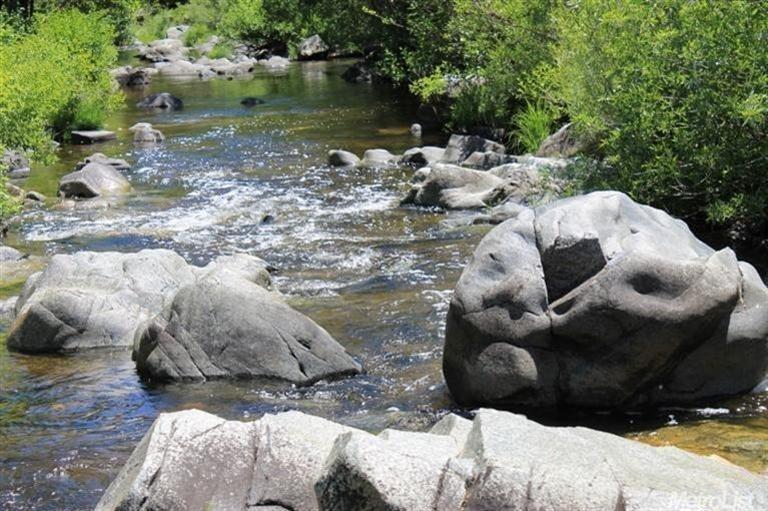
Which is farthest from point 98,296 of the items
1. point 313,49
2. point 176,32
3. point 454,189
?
point 176,32

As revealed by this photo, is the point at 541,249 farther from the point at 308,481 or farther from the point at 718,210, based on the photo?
the point at 718,210

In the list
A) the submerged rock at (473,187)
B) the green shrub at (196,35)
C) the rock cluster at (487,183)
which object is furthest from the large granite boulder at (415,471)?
the green shrub at (196,35)

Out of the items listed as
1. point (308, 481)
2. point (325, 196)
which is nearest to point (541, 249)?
point (308, 481)

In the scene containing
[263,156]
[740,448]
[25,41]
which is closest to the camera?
[740,448]

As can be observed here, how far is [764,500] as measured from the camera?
207 inches

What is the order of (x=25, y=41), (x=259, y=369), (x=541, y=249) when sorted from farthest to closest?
(x=25, y=41), (x=259, y=369), (x=541, y=249)

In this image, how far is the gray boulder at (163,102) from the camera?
3284 cm

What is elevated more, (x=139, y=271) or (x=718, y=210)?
(x=718, y=210)

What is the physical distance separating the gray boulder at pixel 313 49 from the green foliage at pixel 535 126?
93.0 ft

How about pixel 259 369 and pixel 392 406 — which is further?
pixel 259 369

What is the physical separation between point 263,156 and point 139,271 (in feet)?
37.3

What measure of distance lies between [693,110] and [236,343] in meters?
5.95

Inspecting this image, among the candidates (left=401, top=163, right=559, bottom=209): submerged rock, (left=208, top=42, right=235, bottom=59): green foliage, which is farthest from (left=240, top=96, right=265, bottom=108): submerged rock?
(left=208, top=42, right=235, bottom=59): green foliage

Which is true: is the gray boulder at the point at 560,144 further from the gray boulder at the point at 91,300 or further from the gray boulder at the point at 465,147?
the gray boulder at the point at 91,300
